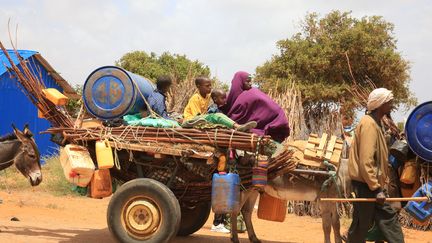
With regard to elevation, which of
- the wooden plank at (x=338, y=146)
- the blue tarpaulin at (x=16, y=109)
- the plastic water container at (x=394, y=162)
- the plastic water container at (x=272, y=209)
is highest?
the blue tarpaulin at (x=16, y=109)

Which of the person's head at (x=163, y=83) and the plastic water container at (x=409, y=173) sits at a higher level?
the person's head at (x=163, y=83)

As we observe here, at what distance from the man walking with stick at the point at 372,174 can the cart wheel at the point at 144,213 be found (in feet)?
6.83

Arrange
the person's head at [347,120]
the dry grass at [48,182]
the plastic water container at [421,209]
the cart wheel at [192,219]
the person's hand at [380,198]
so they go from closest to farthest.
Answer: the person's hand at [380,198], the plastic water container at [421,209], the cart wheel at [192,219], the person's head at [347,120], the dry grass at [48,182]

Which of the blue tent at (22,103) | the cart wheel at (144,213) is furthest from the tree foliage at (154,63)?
the cart wheel at (144,213)

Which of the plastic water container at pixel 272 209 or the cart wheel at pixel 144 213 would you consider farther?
the plastic water container at pixel 272 209

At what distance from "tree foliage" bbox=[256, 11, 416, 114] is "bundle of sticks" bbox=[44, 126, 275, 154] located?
12.9m

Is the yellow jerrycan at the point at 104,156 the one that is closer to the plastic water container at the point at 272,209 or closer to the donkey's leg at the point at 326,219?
the plastic water container at the point at 272,209

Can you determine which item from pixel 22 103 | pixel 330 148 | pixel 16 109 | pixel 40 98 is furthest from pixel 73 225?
pixel 22 103

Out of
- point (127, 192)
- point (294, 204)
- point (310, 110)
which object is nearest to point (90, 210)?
point (294, 204)

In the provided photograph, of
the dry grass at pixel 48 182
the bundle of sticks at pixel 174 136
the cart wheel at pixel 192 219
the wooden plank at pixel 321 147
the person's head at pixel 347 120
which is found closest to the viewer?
the bundle of sticks at pixel 174 136

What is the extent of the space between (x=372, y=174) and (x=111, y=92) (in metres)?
3.43

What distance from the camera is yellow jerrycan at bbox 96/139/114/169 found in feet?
22.7

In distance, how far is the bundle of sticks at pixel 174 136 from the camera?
22.2 ft

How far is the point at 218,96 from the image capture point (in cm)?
778
